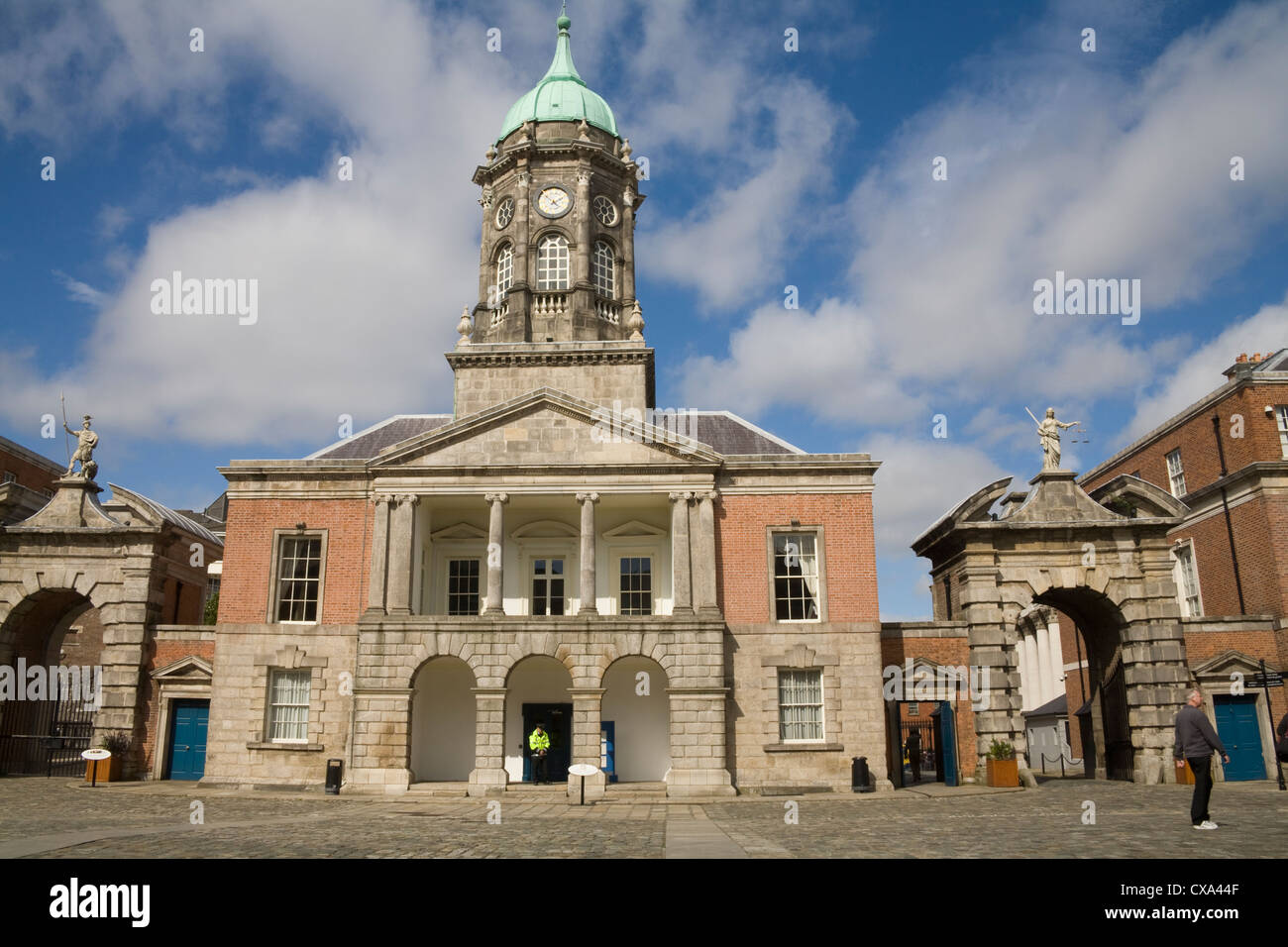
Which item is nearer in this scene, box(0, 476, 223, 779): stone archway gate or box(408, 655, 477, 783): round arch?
box(408, 655, 477, 783): round arch

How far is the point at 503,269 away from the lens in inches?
1407

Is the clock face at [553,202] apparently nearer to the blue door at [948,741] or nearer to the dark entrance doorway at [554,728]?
the dark entrance doorway at [554,728]

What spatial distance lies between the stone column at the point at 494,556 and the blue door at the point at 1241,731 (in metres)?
22.5

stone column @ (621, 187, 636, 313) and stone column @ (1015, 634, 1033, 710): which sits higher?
stone column @ (621, 187, 636, 313)

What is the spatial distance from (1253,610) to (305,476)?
103 feet

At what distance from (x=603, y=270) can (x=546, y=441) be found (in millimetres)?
9386

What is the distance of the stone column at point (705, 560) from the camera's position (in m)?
27.7

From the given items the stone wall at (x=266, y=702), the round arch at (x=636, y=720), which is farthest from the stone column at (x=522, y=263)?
the round arch at (x=636, y=720)

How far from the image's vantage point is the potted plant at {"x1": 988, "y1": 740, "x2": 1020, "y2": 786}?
27.0m

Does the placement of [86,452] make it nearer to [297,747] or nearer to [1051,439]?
[297,747]

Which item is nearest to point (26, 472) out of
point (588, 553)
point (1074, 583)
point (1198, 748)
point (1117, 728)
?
point (588, 553)

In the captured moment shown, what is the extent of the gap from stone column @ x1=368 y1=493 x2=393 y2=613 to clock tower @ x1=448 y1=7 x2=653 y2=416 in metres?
5.42

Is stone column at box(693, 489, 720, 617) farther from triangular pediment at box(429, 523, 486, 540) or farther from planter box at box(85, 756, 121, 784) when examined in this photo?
planter box at box(85, 756, 121, 784)

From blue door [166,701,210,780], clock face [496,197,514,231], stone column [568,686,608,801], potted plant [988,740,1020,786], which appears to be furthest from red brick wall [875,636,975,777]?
blue door [166,701,210,780]
